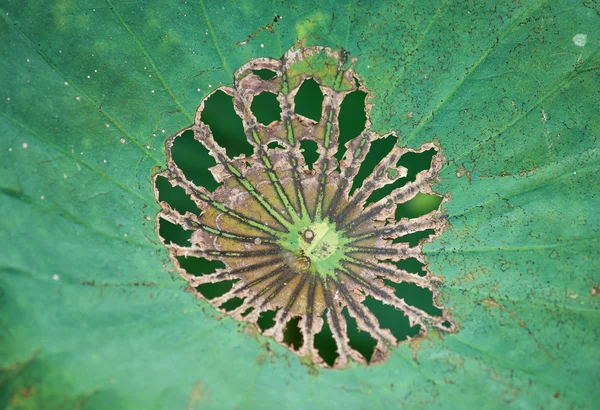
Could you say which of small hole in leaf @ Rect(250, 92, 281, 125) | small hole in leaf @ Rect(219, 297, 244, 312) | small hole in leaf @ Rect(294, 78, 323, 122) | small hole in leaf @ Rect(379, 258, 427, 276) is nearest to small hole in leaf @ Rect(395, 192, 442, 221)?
small hole in leaf @ Rect(379, 258, 427, 276)

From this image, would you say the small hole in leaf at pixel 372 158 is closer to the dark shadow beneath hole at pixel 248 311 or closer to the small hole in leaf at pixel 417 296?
the small hole in leaf at pixel 417 296

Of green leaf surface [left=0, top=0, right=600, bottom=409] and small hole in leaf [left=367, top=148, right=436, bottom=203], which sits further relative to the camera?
small hole in leaf [left=367, top=148, right=436, bottom=203]

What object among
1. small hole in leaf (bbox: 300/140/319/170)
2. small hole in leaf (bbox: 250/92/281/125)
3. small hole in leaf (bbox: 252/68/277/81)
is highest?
small hole in leaf (bbox: 252/68/277/81)

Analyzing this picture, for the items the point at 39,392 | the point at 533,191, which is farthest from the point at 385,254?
the point at 39,392

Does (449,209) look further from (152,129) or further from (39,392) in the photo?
(39,392)

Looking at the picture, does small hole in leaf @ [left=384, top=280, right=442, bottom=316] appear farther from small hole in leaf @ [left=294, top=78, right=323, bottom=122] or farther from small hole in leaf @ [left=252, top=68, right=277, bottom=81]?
small hole in leaf @ [left=252, top=68, right=277, bottom=81]

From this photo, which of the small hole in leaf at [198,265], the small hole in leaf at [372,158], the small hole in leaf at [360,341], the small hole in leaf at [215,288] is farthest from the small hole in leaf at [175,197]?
the small hole in leaf at [360,341]
